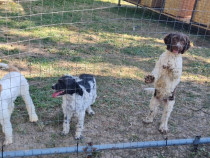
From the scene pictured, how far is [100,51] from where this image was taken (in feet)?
22.1

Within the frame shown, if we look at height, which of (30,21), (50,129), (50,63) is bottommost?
(50,129)

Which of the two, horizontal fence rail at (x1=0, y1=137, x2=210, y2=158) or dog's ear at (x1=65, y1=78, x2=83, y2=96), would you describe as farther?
dog's ear at (x1=65, y1=78, x2=83, y2=96)

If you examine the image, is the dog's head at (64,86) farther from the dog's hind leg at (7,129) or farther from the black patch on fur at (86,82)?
the dog's hind leg at (7,129)

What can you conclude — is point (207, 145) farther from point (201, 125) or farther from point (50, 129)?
point (50, 129)

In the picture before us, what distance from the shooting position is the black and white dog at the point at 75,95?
126 inches

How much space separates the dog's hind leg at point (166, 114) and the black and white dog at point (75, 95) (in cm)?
115

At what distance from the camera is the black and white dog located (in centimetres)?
319

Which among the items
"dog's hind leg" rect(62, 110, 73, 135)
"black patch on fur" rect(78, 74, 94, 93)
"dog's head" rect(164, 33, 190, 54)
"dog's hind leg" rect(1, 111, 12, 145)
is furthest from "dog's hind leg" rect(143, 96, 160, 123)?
"dog's hind leg" rect(1, 111, 12, 145)

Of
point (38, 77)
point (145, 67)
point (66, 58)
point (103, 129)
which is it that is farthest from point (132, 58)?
point (103, 129)

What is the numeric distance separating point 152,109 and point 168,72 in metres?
0.70

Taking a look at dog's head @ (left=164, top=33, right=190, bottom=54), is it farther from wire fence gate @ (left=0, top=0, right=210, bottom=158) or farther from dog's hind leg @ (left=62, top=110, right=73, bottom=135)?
dog's hind leg @ (left=62, top=110, right=73, bottom=135)

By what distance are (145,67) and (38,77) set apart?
2.69 metres

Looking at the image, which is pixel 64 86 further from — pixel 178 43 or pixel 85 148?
pixel 178 43

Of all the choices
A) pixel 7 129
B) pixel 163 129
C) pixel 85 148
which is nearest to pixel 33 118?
pixel 7 129
